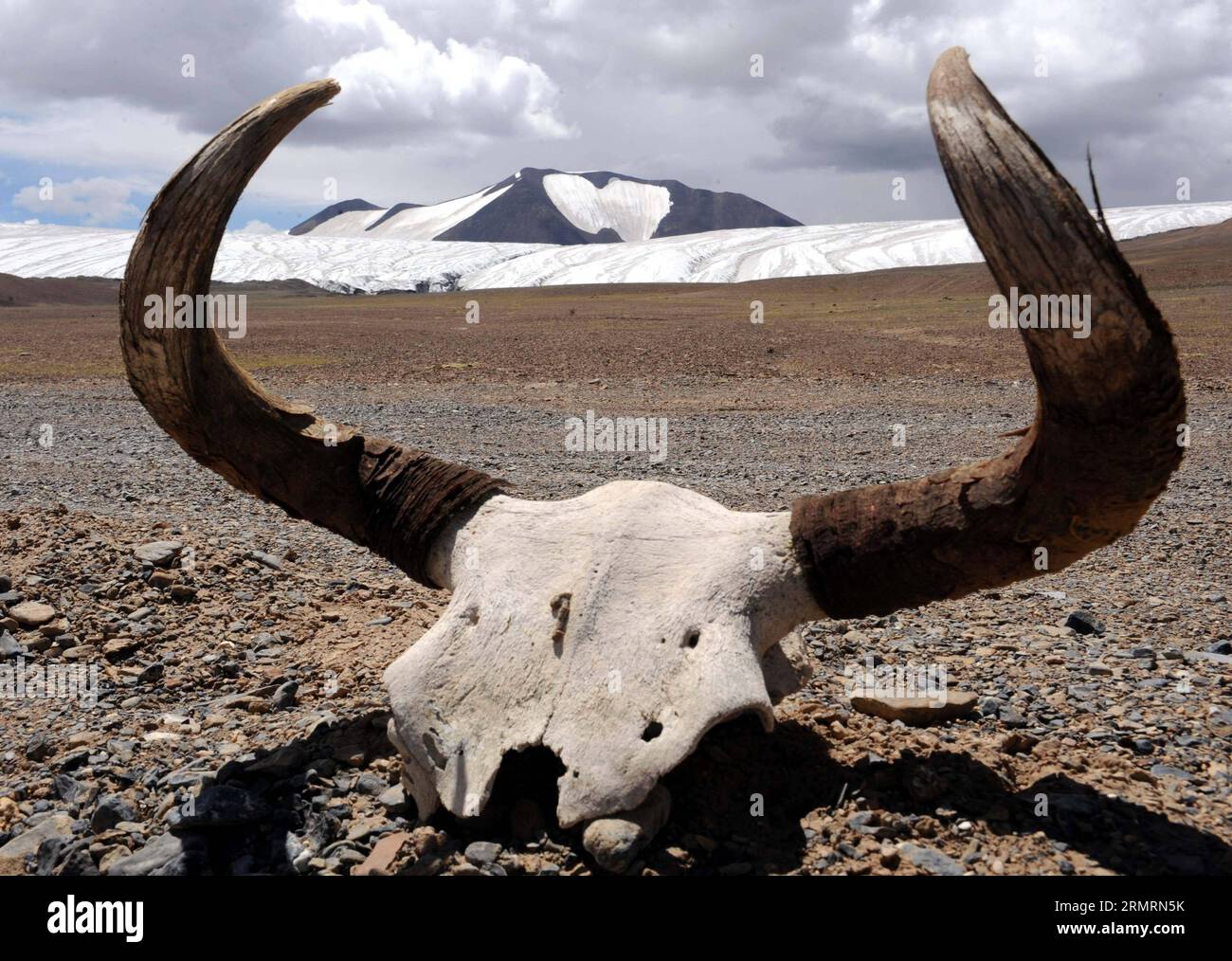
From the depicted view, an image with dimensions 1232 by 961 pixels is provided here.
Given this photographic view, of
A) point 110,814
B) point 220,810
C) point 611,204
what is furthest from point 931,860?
point 611,204

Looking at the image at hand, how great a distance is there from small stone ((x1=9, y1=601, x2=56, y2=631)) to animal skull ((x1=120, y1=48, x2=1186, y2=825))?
225 centimetres

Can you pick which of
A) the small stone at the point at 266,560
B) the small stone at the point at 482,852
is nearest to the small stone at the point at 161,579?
the small stone at the point at 266,560

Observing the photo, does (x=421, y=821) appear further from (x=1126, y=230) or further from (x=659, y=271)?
(x=1126, y=230)

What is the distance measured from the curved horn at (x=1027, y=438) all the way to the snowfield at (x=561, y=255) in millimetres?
91597

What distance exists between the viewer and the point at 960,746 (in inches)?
168

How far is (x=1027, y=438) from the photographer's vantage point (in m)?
3.24

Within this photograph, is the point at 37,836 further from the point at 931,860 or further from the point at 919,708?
the point at 919,708

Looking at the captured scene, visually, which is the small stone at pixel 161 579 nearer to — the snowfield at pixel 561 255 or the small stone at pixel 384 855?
the small stone at pixel 384 855

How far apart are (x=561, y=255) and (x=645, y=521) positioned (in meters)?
108

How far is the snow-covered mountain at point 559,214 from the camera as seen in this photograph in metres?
148

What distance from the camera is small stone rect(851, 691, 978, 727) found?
456 cm

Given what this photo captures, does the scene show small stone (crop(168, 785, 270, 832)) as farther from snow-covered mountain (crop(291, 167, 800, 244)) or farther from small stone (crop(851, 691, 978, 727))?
snow-covered mountain (crop(291, 167, 800, 244))

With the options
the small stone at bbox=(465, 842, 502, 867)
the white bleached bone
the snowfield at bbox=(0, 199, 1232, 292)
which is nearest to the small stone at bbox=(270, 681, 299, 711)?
the white bleached bone
